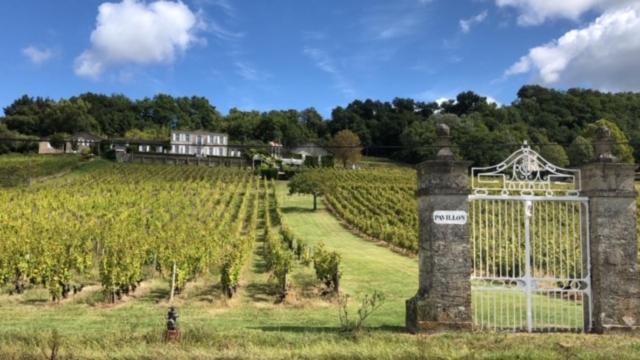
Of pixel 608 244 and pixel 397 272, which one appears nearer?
pixel 608 244

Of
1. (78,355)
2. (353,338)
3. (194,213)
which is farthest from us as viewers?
(194,213)

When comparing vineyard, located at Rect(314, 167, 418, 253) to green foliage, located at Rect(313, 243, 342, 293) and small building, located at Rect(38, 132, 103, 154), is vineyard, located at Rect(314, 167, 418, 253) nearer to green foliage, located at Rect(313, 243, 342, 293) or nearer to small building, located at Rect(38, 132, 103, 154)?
green foliage, located at Rect(313, 243, 342, 293)

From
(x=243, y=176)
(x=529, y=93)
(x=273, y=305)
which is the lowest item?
(x=273, y=305)

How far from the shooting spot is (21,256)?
15758 millimetres

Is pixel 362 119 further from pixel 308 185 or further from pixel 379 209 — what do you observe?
pixel 379 209

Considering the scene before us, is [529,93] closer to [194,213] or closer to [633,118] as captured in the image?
[633,118]

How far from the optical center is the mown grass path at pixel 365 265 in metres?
13.5

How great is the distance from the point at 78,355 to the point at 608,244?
8.23 meters

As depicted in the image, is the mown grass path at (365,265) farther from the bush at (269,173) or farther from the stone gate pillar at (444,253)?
the bush at (269,173)

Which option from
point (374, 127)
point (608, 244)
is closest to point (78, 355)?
point (608, 244)

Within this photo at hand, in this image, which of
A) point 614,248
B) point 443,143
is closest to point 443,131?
point 443,143

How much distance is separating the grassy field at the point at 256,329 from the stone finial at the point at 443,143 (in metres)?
2.92

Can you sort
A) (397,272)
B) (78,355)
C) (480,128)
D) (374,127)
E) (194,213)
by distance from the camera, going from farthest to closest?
(374,127), (480,128), (194,213), (397,272), (78,355)

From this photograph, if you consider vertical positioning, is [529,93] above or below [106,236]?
above
